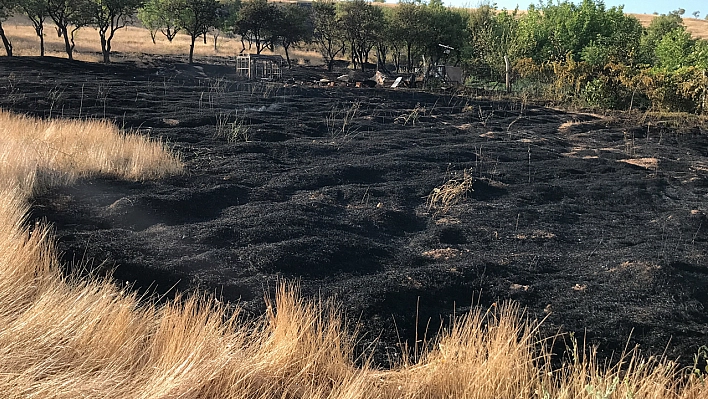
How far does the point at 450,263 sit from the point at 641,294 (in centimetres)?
141

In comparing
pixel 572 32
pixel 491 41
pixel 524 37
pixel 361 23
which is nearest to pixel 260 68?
pixel 361 23

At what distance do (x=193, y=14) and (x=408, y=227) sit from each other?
102 ft

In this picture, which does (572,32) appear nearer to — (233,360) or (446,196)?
(446,196)

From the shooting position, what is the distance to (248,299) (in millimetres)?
3730

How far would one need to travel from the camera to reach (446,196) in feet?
21.1

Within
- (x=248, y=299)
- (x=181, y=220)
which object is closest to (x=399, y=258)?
(x=248, y=299)

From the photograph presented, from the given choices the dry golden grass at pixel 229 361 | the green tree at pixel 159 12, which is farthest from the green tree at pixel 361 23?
the dry golden grass at pixel 229 361

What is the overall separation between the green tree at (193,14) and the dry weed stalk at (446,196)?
25053 mm

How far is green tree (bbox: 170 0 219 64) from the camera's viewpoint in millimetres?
29734

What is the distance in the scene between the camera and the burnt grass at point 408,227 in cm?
377

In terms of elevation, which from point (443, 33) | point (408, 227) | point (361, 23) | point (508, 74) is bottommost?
point (408, 227)

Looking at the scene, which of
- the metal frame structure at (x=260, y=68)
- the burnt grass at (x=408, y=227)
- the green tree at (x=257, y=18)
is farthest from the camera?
the green tree at (x=257, y=18)

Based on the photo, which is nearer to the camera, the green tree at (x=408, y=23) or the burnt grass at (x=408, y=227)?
the burnt grass at (x=408, y=227)

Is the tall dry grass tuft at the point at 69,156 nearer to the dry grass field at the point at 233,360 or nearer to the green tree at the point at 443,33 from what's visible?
the dry grass field at the point at 233,360
